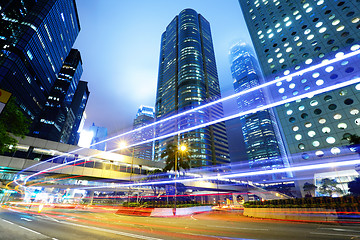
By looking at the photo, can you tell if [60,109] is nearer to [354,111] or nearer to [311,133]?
[311,133]

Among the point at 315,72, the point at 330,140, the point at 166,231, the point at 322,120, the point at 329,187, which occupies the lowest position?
the point at 166,231

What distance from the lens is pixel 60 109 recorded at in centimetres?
11544

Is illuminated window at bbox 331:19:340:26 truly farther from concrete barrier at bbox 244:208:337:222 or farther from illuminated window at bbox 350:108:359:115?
concrete barrier at bbox 244:208:337:222

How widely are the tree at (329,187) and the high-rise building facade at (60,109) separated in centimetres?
12887

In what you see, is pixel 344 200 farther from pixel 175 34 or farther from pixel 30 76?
pixel 175 34

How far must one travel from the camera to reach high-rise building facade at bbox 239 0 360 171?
30562mm

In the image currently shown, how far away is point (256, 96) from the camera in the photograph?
639 feet

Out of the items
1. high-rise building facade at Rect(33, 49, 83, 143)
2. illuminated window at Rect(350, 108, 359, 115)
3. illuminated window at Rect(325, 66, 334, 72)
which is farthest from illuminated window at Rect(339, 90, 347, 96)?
high-rise building facade at Rect(33, 49, 83, 143)

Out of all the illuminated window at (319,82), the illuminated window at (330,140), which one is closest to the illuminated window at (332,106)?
the illuminated window at (319,82)

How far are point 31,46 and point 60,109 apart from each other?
5390 centimetres

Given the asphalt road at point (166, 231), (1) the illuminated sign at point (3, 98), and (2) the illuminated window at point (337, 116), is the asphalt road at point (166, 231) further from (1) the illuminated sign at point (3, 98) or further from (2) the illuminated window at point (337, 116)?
(2) the illuminated window at point (337, 116)

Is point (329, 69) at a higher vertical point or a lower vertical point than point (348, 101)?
higher

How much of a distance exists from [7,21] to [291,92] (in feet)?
358

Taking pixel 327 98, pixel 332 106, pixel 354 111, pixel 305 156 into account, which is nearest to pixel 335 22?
pixel 327 98
